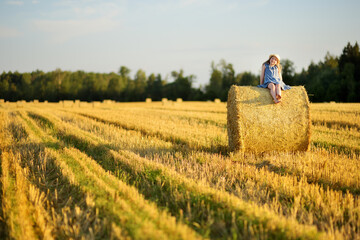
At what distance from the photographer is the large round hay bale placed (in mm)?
7469

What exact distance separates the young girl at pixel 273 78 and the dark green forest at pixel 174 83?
38936 mm

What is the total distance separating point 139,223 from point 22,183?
2.73 metres

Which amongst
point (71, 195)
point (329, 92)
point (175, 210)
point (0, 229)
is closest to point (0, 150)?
point (71, 195)

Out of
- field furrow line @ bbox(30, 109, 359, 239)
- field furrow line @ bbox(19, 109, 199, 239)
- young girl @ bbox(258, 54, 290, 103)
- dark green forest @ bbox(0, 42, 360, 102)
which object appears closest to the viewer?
field furrow line @ bbox(19, 109, 199, 239)

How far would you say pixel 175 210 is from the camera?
4.30m

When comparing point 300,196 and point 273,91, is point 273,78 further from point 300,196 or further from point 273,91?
point 300,196

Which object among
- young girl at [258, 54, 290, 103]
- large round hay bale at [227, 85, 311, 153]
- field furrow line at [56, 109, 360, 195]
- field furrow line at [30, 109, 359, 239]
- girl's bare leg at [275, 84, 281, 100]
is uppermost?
young girl at [258, 54, 290, 103]

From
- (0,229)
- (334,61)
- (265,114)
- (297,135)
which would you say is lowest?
(0,229)

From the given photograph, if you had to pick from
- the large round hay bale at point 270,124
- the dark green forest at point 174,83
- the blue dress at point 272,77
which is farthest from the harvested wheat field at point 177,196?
the dark green forest at point 174,83

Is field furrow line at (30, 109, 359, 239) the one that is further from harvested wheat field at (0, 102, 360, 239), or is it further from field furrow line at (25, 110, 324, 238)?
field furrow line at (25, 110, 324, 238)

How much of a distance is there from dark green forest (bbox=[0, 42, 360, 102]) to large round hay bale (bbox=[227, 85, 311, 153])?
129 feet

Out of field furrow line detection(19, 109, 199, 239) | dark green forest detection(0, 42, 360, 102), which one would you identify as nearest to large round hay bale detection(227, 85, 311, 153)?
field furrow line detection(19, 109, 199, 239)

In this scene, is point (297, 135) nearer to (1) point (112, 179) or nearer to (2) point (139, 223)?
(1) point (112, 179)

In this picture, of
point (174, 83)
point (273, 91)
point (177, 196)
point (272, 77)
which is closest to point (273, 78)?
point (272, 77)
